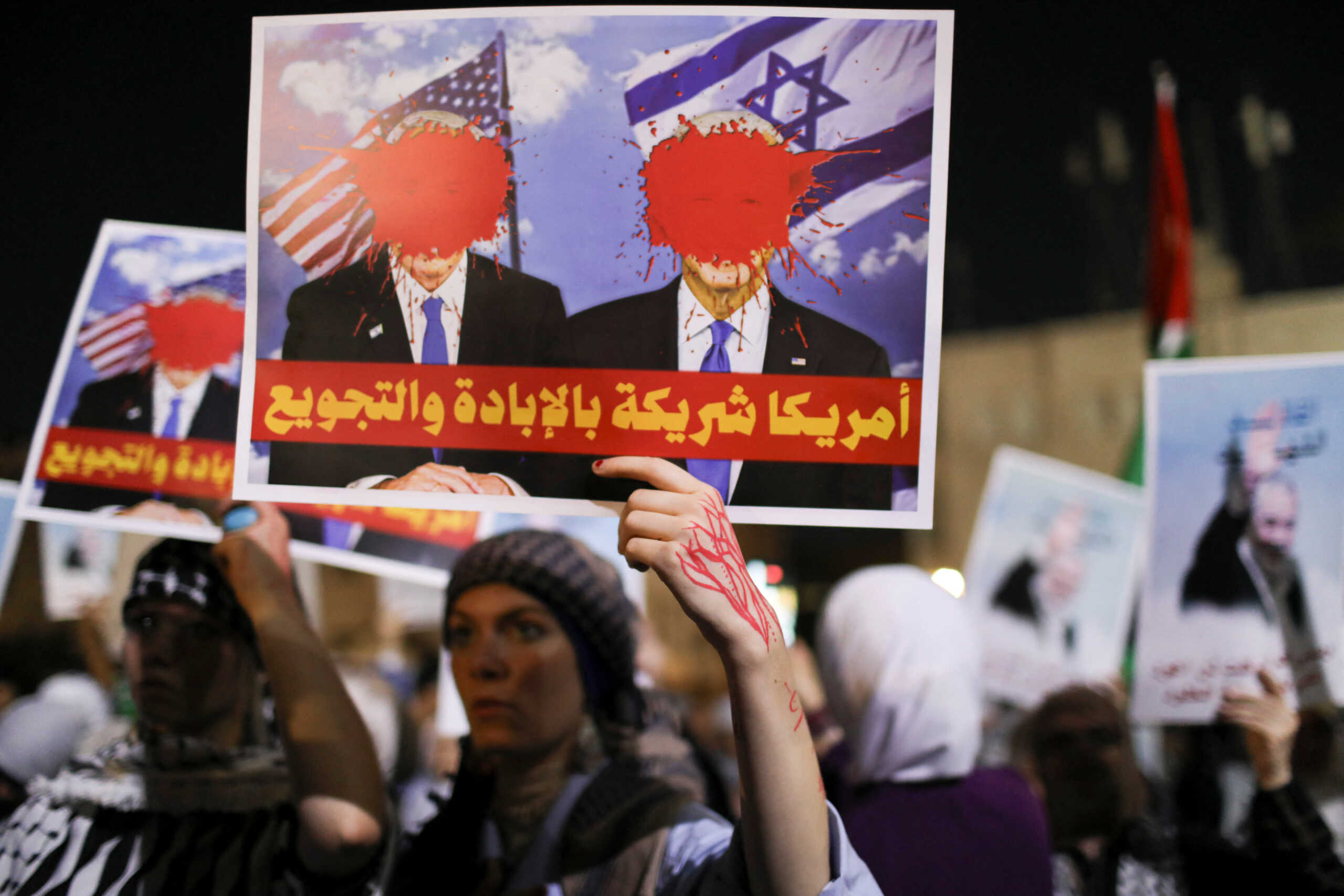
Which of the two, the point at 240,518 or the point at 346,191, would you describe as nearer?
the point at 346,191

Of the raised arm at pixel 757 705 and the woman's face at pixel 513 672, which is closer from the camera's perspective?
the raised arm at pixel 757 705

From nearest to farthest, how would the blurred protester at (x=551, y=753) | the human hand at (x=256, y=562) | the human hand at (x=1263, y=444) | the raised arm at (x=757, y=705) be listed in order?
1. the raised arm at (x=757, y=705)
2. the blurred protester at (x=551, y=753)
3. the human hand at (x=256, y=562)
4. the human hand at (x=1263, y=444)

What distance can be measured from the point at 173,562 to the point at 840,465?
126 cm

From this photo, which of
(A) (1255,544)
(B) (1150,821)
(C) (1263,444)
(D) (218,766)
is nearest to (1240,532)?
(A) (1255,544)

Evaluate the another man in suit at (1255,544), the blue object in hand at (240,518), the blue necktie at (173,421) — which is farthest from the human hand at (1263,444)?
the blue necktie at (173,421)

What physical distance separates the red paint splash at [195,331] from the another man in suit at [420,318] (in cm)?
51

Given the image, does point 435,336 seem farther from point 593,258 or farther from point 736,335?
point 736,335

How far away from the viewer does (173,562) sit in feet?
5.73

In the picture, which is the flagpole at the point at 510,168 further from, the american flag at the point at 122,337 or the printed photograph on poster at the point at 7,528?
the printed photograph on poster at the point at 7,528

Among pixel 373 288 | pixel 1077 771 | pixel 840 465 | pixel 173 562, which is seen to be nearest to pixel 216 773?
pixel 173 562

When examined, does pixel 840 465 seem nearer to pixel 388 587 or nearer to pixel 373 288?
pixel 373 288

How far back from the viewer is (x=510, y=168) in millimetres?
1254

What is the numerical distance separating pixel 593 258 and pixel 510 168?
0.54 feet

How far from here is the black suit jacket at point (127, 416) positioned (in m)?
1.61
